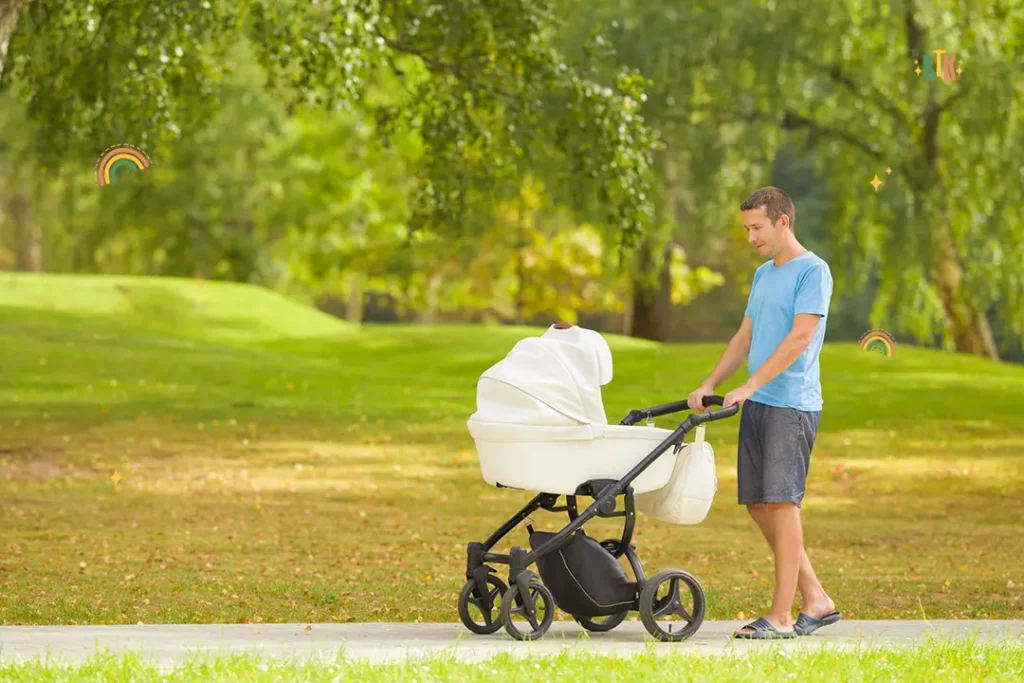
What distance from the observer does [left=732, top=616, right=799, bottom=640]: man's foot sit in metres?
5.93

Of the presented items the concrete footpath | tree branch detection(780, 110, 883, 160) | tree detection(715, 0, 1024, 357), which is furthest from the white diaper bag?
tree branch detection(780, 110, 883, 160)

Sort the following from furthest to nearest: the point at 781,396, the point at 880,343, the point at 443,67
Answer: the point at 880,343 < the point at 443,67 < the point at 781,396

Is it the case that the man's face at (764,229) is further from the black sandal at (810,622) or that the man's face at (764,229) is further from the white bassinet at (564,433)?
the black sandal at (810,622)

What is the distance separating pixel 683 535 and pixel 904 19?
1159 cm

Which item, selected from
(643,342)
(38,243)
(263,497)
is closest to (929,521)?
(263,497)

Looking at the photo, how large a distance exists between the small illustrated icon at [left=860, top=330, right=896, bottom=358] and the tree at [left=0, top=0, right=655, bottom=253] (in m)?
9.56

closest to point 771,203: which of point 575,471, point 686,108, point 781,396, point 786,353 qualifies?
point 786,353

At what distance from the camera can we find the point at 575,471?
583 centimetres

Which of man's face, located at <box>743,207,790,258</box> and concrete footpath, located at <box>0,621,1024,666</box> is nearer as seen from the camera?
concrete footpath, located at <box>0,621,1024,666</box>

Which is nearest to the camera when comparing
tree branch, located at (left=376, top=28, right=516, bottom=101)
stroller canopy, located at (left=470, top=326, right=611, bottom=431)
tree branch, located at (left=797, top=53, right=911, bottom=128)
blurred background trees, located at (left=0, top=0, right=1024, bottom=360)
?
stroller canopy, located at (left=470, top=326, right=611, bottom=431)

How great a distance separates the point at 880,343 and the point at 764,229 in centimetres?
1898

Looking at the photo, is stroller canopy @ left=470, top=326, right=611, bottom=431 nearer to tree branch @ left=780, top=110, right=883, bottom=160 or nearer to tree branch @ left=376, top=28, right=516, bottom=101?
tree branch @ left=376, top=28, right=516, bottom=101

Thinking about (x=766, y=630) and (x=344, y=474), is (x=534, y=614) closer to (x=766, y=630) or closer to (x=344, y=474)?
(x=766, y=630)

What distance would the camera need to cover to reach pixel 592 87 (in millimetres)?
12461
